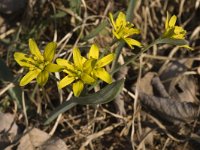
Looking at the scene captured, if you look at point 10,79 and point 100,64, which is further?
point 10,79

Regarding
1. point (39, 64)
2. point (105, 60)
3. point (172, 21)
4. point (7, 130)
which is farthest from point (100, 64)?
point (7, 130)

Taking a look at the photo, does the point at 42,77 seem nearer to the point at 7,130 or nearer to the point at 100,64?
the point at 100,64

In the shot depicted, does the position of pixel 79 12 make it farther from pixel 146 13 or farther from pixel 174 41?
pixel 174 41

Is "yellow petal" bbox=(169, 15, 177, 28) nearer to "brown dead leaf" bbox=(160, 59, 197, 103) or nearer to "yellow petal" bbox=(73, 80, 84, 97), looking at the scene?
"yellow petal" bbox=(73, 80, 84, 97)

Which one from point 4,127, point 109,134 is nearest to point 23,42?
point 4,127

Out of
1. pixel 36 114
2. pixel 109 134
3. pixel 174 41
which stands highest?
pixel 174 41
